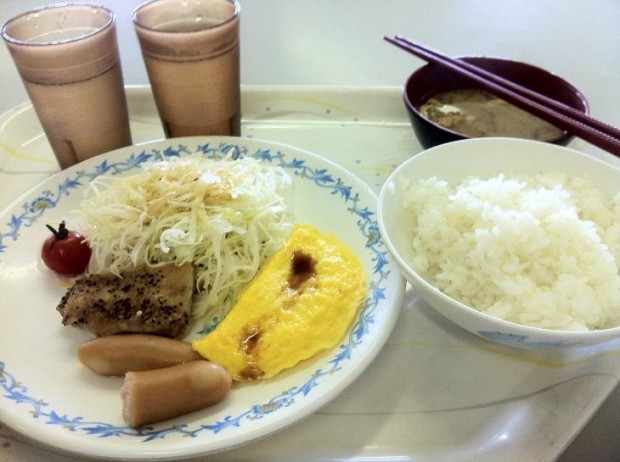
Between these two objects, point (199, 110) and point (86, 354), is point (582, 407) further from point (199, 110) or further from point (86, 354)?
point (199, 110)

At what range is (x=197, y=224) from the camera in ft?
4.97

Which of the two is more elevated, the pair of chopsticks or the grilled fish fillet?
the pair of chopsticks

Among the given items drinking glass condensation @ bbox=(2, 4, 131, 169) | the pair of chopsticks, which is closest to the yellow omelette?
the pair of chopsticks

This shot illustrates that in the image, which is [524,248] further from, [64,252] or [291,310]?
[64,252]

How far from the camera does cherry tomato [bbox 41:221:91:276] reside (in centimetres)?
142

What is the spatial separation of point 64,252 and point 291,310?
69 centimetres

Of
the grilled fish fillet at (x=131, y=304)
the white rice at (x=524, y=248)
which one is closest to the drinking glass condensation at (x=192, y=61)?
the grilled fish fillet at (x=131, y=304)

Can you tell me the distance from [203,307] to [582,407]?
99cm

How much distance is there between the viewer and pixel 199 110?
183 cm

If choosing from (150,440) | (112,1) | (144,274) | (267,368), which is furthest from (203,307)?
(112,1)

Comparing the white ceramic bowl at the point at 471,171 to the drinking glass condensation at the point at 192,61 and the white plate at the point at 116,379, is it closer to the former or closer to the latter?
the white plate at the point at 116,379

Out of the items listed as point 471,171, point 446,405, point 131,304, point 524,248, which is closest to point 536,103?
point 471,171

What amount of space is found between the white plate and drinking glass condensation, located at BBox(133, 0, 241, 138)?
29 centimetres

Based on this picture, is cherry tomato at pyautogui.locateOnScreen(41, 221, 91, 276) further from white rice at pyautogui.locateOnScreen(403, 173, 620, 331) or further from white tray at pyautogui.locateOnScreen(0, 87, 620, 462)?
white rice at pyautogui.locateOnScreen(403, 173, 620, 331)
